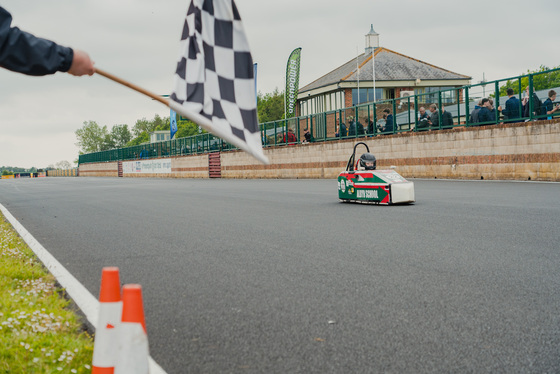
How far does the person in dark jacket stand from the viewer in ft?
9.04

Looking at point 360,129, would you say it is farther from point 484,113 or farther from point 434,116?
point 484,113

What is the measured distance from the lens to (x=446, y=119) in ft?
67.9

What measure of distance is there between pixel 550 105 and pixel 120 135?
186630mm

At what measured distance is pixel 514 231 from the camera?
723cm

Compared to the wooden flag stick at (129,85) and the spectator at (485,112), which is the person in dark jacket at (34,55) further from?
the spectator at (485,112)

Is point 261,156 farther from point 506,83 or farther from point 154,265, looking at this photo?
point 506,83

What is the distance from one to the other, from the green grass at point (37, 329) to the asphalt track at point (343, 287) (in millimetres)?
377

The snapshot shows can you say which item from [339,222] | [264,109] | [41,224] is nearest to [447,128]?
[339,222]

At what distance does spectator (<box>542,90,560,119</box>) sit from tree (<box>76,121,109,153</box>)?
562 ft

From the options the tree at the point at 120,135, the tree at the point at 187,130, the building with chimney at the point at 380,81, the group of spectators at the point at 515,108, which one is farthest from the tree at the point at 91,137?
the group of spectators at the point at 515,108

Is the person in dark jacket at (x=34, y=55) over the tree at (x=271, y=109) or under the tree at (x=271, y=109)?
under

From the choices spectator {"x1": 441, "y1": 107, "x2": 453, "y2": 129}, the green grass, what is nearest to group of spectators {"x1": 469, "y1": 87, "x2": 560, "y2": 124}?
spectator {"x1": 441, "y1": 107, "x2": 453, "y2": 129}

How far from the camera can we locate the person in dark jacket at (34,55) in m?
2.76

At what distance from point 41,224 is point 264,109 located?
106 m
